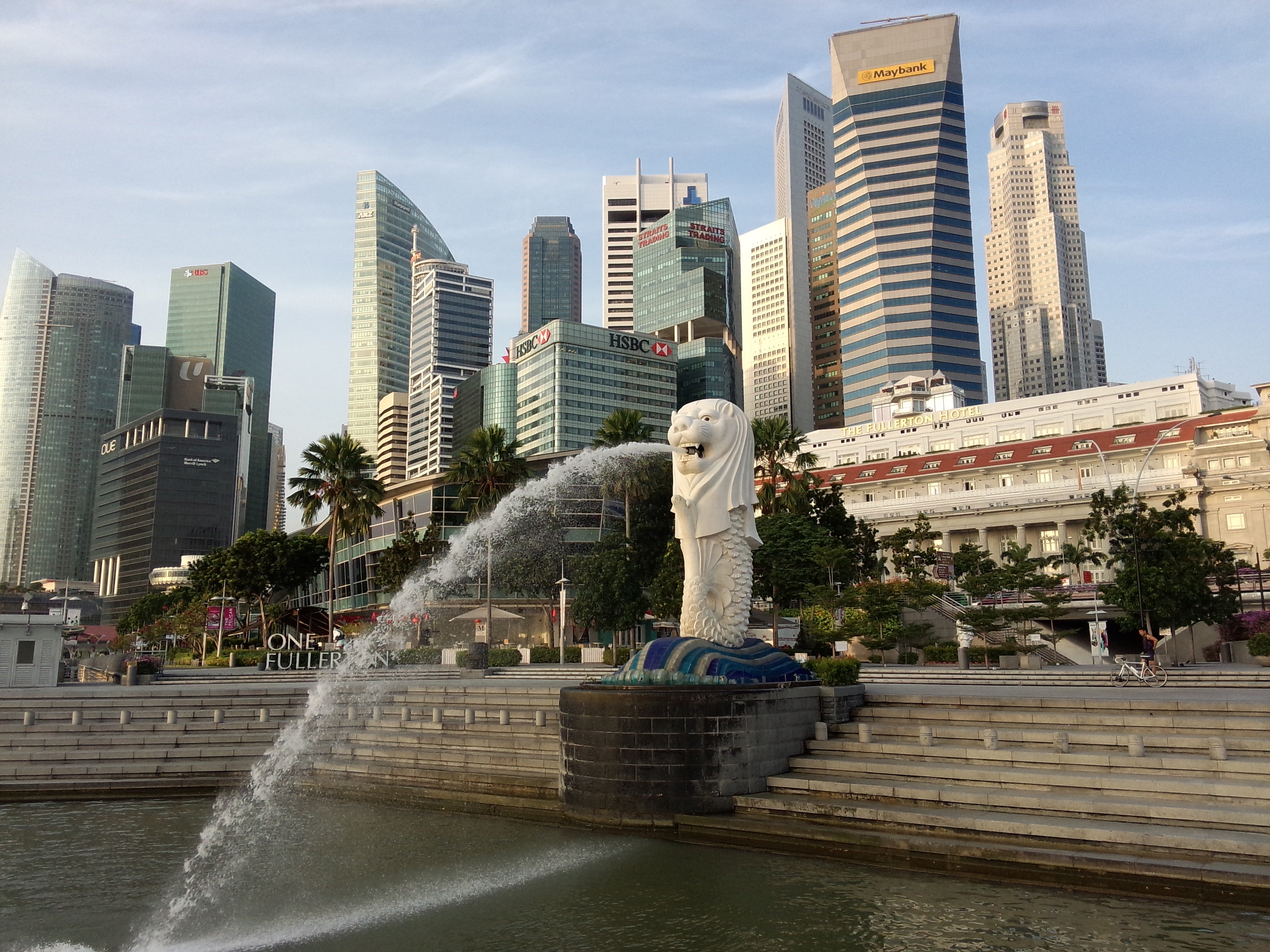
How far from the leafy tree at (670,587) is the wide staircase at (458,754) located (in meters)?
21.4

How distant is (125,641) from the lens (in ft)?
298

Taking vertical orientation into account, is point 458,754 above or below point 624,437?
below

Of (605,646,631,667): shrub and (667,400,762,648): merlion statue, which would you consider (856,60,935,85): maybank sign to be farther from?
(667,400,762,648): merlion statue

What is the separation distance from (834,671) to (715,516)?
4253mm

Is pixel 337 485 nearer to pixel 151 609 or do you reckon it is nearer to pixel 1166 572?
pixel 1166 572

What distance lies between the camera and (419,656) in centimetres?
4728

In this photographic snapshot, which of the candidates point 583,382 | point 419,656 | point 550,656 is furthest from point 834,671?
point 583,382

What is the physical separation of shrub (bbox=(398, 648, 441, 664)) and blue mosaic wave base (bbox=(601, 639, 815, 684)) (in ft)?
96.9

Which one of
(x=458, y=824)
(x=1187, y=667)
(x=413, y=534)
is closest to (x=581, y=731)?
(x=458, y=824)

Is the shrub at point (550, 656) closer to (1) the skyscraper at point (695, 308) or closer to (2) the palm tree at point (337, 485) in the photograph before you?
(2) the palm tree at point (337, 485)

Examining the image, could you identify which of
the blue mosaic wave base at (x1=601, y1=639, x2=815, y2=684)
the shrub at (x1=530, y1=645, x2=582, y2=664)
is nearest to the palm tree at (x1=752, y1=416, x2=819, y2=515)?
the shrub at (x1=530, y1=645, x2=582, y2=664)

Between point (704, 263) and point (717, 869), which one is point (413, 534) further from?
point (704, 263)

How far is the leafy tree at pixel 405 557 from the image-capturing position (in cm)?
5806

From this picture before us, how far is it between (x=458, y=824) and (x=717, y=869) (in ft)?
19.5
